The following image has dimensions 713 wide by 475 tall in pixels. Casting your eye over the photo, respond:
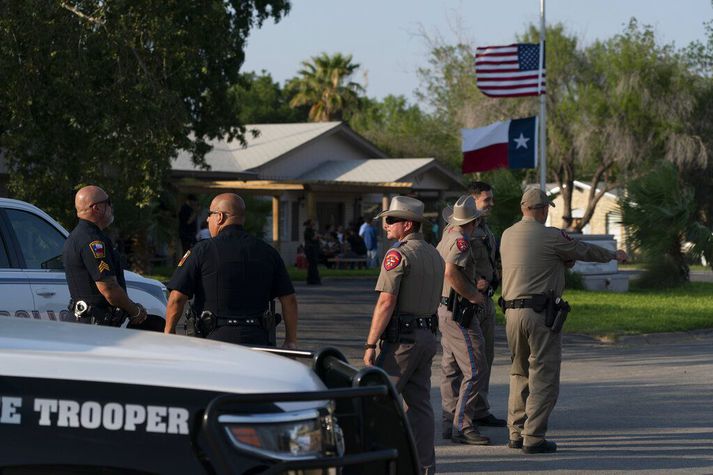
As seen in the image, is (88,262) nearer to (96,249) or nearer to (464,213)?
(96,249)

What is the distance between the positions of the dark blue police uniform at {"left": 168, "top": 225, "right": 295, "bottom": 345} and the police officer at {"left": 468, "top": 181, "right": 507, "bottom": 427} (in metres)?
2.93

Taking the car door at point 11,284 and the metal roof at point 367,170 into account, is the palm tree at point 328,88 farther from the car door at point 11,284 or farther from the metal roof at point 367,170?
the car door at point 11,284

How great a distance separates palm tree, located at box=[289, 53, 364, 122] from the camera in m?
74.0

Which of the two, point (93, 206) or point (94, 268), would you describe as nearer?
Answer: point (94, 268)

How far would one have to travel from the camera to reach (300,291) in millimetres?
26391

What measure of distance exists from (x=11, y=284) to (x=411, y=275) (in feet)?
11.7

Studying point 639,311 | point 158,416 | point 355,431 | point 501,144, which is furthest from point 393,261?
point 501,144

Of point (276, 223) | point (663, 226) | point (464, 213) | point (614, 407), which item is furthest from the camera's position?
point (276, 223)

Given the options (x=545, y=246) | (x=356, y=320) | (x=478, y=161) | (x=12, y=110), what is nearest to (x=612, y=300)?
(x=478, y=161)

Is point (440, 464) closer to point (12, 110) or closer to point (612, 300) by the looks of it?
point (12, 110)

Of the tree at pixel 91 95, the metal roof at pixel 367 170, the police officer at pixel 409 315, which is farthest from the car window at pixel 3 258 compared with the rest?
the metal roof at pixel 367 170

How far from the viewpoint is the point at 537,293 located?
28.9ft

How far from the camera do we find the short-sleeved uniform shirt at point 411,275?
7617mm

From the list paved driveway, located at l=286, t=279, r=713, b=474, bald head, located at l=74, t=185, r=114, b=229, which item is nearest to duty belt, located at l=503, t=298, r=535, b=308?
paved driveway, located at l=286, t=279, r=713, b=474
